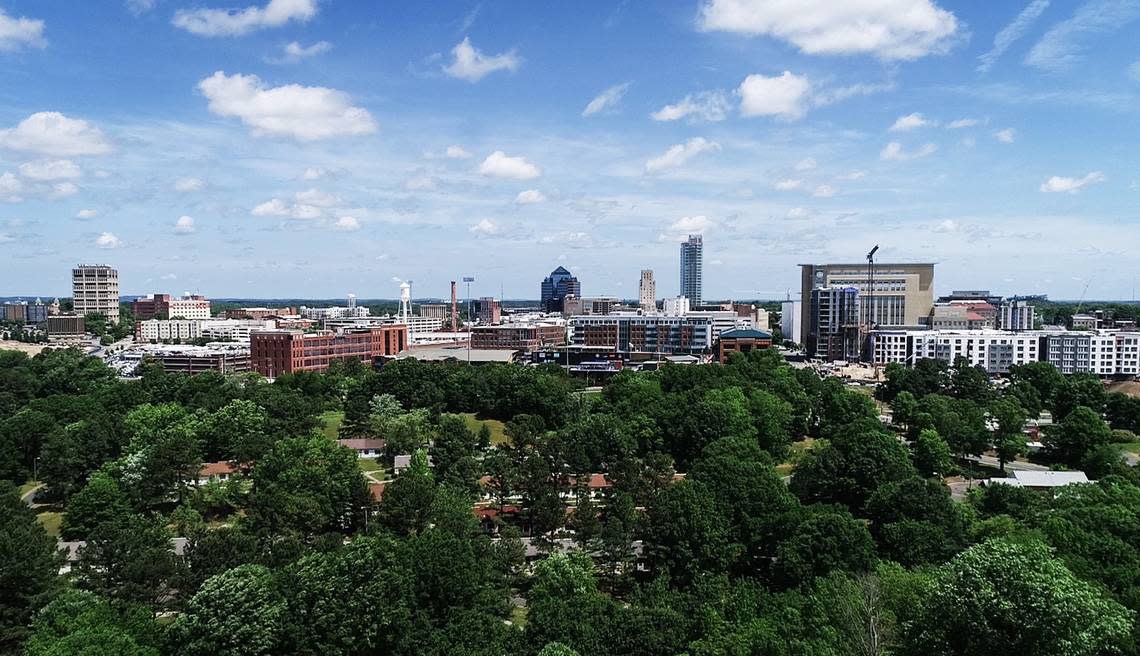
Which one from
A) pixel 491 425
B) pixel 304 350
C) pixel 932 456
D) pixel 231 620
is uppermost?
pixel 304 350

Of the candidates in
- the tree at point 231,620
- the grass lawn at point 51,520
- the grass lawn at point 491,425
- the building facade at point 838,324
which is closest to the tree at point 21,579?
the tree at point 231,620

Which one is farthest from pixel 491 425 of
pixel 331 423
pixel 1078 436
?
pixel 1078 436

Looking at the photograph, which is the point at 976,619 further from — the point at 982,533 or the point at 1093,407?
the point at 1093,407

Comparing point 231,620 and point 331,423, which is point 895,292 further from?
point 231,620

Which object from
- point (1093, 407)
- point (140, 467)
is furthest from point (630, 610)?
point (1093, 407)

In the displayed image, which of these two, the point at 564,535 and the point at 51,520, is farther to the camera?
the point at 51,520

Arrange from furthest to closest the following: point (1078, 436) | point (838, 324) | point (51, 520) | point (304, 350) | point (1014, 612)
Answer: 1. point (838, 324)
2. point (304, 350)
3. point (1078, 436)
4. point (51, 520)
5. point (1014, 612)

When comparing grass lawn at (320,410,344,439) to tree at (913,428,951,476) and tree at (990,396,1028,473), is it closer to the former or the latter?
tree at (913,428,951,476)
